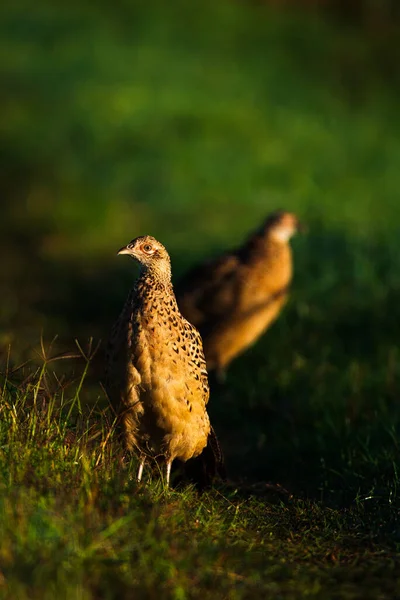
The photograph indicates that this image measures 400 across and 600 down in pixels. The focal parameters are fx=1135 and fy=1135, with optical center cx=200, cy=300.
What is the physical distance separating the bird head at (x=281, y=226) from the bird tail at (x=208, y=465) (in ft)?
10.9

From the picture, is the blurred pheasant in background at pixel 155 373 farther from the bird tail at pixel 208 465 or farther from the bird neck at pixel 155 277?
the bird tail at pixel 208 465

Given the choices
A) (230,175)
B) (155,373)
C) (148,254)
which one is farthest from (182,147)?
(155,373)

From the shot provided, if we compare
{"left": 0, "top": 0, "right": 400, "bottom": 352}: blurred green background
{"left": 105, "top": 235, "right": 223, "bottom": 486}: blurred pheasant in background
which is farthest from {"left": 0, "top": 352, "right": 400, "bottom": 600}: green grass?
{"left": 0, "top": 0, "right": 400, "bottom": 352}: blurred green background

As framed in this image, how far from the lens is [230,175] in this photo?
640 inches

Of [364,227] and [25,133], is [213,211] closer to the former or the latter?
[364,227]

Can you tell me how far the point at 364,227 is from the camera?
41.2 feet

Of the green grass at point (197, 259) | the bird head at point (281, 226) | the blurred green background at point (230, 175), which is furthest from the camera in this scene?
the bird head at point (281, 226)

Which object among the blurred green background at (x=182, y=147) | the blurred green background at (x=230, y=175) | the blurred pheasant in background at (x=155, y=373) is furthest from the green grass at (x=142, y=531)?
the blurred green background at (x=182, y=147)

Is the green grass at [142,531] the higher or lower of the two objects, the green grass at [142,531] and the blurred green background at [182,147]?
the lower

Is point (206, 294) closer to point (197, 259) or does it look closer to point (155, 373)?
point (155, 373)

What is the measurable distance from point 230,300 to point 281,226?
48.3 inches

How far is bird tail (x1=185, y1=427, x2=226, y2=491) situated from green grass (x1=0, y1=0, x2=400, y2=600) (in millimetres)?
104

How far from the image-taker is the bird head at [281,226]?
872 cm

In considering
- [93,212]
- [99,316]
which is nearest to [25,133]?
[93,212]
